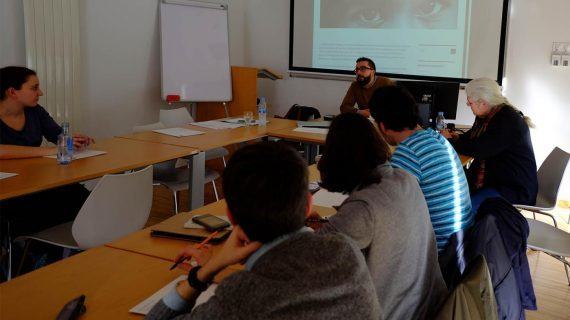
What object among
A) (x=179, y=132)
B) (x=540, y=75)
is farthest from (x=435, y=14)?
(x=179, y=132)

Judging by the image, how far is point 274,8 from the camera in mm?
6969

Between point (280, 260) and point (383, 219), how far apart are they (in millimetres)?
560

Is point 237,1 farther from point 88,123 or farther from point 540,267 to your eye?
point 540,267

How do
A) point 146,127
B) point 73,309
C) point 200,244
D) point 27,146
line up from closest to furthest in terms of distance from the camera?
1. point 73,309
2. point 200,244
3. point 27,146
4. point 146,127

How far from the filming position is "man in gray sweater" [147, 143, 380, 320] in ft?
3.09

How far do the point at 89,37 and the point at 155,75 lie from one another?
0.97 metres

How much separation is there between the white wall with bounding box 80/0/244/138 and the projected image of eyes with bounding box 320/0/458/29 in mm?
2129

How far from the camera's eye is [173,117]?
477 centimetres

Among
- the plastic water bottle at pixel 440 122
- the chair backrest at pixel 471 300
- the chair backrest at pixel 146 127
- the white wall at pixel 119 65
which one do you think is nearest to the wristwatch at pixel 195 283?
the chair backrest at pixel 471 300

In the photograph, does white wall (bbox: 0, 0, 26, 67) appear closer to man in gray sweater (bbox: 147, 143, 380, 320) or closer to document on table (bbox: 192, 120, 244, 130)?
document on table (bbox: 192, 120, 244, 130)

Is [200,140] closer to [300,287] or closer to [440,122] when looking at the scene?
[440,122]

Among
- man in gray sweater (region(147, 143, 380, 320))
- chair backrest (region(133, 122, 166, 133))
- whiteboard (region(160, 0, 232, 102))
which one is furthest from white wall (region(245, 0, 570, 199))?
man in gray sweater (region(147, 143, 380, 320))

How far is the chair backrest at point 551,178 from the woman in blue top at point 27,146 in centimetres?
286

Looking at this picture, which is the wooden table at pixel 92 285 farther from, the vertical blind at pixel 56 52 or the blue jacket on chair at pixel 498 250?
the vertical blind at pixel 56 52
